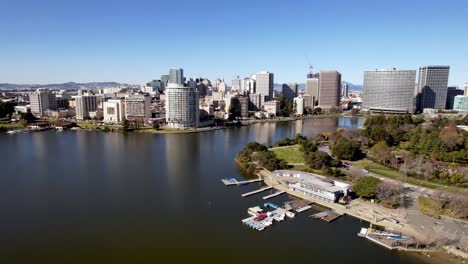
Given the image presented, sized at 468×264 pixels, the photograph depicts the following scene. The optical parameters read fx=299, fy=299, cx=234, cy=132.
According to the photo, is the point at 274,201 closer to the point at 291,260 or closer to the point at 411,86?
the point at 291,260

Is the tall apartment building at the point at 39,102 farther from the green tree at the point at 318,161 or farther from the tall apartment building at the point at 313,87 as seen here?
the tall apartment building at the point at 313,87

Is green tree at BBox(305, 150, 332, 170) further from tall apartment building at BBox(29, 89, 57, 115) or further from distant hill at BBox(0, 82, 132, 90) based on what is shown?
distant hill at BBox(0, 82, 132, 90)

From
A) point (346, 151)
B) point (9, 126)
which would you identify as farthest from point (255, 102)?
point (9, 126)

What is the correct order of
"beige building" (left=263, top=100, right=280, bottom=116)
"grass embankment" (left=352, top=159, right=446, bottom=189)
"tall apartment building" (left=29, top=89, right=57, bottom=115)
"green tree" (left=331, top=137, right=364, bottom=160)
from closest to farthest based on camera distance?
"grass embankment" (left=352, top=159, right=446, bottom=189), "green tree" (left=331, top=137, right=364, bottom=160), "tall apartment building" (left=29, top=89, right=57, bottom=115), "beige building" (left=263, top=100, right=280, bottom=116)

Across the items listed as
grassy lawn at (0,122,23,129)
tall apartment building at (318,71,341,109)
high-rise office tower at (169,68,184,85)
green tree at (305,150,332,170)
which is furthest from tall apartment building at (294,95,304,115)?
high-rise office tower at (169,68,184,85)

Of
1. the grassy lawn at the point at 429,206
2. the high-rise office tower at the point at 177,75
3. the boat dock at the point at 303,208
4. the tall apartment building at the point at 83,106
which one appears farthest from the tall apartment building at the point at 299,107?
the boat dock at the point at 303,208

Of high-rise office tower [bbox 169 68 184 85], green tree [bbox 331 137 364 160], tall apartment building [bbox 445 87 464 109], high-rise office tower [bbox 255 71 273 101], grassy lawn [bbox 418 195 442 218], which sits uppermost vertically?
high-rise office tower [bbox 169 68 184 85]

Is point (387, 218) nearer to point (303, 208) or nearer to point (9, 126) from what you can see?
point (303, 208)
